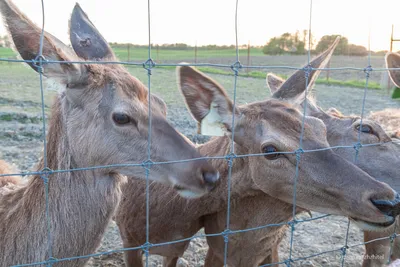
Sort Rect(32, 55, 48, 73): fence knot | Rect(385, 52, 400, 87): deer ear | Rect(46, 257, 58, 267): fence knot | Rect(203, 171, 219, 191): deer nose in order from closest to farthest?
Rect(32, 55, 48, 73): fence knot
Rect(46, 257, 58, 267): fence knot
Rect(203, 171, 219, 191): deer nose
Rect(385, 52, 400, 87): deer ear

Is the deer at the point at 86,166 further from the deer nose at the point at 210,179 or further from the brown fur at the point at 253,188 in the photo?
the brown fur at the point at 253,188

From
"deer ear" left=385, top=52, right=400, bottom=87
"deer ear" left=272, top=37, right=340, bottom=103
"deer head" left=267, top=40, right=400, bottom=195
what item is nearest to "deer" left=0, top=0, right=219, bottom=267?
"deer ear" left=272, top=37, right=340, bottom=103

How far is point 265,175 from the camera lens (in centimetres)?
307

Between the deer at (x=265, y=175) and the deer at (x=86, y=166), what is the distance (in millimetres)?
465

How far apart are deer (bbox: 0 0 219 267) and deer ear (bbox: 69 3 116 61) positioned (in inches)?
17.5

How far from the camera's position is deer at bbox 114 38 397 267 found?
278 cm

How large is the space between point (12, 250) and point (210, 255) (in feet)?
6.37

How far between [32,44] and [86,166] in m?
0.80

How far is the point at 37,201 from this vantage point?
2.66 meters

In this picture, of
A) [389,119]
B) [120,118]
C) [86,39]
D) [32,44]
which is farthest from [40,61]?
[389,119]

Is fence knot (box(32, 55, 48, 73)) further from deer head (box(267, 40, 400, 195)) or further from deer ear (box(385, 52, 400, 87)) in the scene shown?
deer ear (box(385, 52, 400, 87))

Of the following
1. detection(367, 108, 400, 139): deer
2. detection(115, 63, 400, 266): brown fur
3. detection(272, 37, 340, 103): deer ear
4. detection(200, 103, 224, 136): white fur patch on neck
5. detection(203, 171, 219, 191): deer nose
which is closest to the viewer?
detection(203, 171, 219, 191): deer nose

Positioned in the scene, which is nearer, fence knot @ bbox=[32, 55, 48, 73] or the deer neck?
fence knot @ bbox=[32, 55, 48, 73]

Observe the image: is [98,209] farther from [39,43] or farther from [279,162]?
[279,162]
